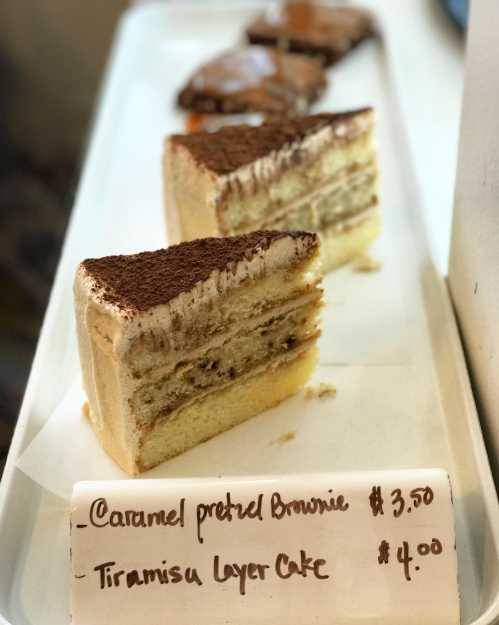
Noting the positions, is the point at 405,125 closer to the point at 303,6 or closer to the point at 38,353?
the point at 303,6

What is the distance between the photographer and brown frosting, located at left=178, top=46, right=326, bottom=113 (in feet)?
7.90

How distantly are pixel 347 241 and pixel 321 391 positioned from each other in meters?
0.50

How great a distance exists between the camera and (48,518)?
1.31 m

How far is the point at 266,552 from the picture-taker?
1111 millimetres

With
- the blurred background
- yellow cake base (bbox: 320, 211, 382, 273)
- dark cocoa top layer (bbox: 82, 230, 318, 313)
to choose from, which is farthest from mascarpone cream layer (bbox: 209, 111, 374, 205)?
the blurred background

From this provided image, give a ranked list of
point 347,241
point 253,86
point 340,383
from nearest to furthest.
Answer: point 340,383
point 347,241
point 253,86

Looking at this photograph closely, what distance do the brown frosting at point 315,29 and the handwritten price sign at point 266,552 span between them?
1825 millimetres

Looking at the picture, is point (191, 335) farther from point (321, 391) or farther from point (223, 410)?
point (321, 391)

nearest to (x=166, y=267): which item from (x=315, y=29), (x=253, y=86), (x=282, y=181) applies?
(x=282, y=181)

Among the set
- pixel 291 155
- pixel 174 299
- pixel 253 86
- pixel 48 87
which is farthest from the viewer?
pixel 48 87

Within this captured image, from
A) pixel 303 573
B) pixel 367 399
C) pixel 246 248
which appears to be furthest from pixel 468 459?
pixel 246 248

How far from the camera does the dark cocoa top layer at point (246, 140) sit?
5.69ft

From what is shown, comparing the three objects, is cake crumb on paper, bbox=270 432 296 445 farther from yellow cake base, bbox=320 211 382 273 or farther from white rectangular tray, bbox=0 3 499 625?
yellow cake base, bbox=320 211 382 273

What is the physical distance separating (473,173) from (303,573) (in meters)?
0.71
